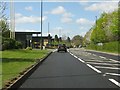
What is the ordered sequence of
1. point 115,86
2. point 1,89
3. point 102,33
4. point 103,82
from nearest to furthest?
point 1,89, point 115,86, point 103,82, point 102,33

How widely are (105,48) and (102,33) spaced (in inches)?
433

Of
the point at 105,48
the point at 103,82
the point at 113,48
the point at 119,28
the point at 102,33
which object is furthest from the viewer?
the point at 102,33

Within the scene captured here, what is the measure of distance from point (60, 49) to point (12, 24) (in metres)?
12.4

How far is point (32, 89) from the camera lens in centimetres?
1183

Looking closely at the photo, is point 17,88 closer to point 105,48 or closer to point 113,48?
point 113,48

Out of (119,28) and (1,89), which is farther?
(119,28)

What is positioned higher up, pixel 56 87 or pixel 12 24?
pixel 12 24

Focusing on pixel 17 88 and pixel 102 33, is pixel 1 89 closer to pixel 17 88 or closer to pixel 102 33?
pixel 17 88

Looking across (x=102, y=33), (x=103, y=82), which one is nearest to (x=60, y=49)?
(x=102, y=33)

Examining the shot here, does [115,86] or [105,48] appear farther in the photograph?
[105,48]

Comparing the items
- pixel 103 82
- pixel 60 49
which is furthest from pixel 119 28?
pixel 103 82

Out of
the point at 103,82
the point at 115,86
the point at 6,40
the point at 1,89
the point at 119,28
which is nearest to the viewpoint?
the point at 1,89

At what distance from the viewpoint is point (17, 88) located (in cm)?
1217

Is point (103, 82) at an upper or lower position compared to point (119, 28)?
lower
